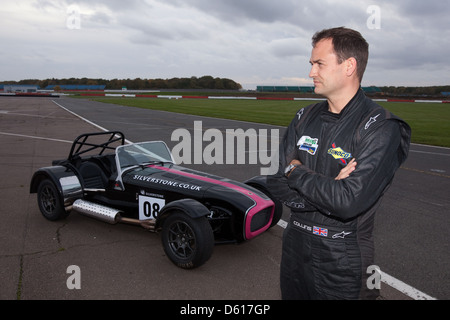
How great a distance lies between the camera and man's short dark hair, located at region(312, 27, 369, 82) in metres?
1.95

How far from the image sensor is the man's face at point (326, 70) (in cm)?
198

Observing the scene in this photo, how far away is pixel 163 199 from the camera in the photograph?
485 cm

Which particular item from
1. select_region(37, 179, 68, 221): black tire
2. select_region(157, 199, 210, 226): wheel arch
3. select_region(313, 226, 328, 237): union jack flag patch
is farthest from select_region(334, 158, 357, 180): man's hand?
select_region(37, 179, 68, 221): black tire

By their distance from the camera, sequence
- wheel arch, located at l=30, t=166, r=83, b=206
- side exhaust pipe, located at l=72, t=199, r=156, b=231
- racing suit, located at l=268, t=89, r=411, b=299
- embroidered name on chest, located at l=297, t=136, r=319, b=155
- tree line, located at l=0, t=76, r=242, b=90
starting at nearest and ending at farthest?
racing suit, located at l=268, t=89, r=411, b=299, embroidered name on chest, located at l=297, t=136, r=319, b=155, side exhaust pipe, located at l=72, t=199, r=156, b=231, wheel arch, located at l=30, t=166, r=83, b=206, tree line, located at l=0, t=76, r=242, b=90

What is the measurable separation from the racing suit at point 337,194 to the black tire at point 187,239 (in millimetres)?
1892

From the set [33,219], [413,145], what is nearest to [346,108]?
[33,219]

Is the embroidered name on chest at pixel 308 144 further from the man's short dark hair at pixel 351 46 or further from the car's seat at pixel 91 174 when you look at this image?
the car's seat at pixel 91 174

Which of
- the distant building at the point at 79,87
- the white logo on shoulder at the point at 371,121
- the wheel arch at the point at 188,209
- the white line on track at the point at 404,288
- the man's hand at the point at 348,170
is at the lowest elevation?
the white line on track at the point at 404,288

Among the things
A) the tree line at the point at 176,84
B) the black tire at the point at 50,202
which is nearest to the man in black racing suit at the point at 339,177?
the black tire at the point at 50,202

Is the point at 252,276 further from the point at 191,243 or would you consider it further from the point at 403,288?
the point at 403,288

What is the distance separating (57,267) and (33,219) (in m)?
1.94

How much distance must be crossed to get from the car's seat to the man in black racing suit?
14.4 ft

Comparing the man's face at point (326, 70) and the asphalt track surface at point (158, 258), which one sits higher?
the man's face at point (326, 70)

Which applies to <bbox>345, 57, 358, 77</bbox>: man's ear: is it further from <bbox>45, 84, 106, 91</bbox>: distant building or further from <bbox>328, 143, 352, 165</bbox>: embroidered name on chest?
<bbox>45, 84, 106, 91</bbox>: distant building
